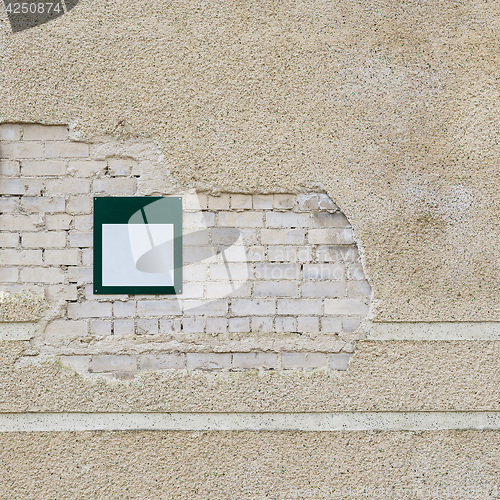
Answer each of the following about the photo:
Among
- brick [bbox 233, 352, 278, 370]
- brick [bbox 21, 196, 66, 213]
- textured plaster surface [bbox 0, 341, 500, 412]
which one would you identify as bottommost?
textured plaster surface [bbox 0, 341, 500, 412]

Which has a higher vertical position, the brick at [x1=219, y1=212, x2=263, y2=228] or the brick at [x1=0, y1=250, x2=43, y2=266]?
the brick at [x1=219, y1=212, x2=263, y2=228]

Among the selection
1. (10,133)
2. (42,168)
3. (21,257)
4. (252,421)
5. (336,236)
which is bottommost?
(252,421)

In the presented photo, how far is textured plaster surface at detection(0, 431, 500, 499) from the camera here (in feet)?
6.49

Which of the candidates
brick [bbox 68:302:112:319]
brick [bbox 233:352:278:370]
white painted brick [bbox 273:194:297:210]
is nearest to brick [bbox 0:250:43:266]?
brick [bbox 68:302:112:319]

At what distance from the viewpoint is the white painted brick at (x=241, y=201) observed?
2031 millimetres

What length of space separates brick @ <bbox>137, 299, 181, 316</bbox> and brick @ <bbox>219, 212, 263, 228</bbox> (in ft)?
1.64

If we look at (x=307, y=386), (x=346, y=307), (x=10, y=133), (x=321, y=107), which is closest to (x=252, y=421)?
(x=307, y=386)

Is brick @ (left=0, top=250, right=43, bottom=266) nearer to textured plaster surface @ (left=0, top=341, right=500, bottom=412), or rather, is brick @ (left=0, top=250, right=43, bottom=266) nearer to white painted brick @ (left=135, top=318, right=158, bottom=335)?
textured plaster surface @ (left=0, top=341, right=500, bottom=412)

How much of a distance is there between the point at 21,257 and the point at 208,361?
112cm

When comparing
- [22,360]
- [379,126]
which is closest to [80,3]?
[379,126]

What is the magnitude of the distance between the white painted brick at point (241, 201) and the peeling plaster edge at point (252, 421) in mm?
1081

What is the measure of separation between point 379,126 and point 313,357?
1.26 m

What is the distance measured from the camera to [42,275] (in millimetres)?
2023

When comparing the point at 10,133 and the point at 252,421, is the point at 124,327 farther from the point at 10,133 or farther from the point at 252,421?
the point at 10,133
